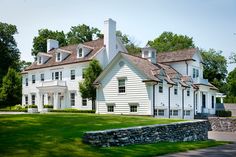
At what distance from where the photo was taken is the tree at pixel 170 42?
73375 millimetres

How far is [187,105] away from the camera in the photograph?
39344 mm

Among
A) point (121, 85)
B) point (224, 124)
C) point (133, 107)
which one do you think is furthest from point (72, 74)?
point (224, 124)

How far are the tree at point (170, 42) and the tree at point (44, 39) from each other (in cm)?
1962

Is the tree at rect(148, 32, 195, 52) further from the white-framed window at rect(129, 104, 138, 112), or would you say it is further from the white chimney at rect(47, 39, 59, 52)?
the white-framed window at rect(129, 104, 138, 112)

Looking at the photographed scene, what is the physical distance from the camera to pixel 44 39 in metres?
74.3

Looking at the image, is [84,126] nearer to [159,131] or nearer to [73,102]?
[159,131]

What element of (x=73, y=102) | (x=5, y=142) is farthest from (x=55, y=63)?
(x=5, y=142)

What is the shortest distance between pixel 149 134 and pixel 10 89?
41.1m

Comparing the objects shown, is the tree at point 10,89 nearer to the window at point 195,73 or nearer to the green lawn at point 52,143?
the window at point 195,73

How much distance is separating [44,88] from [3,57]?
2716cm

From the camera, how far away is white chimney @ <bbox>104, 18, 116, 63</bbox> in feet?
138

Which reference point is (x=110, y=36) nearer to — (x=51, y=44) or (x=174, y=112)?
(x=174, y=112)

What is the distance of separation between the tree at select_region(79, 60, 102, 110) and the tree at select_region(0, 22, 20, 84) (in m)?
33.2

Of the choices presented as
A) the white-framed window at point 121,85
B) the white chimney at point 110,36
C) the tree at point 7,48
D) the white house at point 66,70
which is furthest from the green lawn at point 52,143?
the tree at point 7,48
